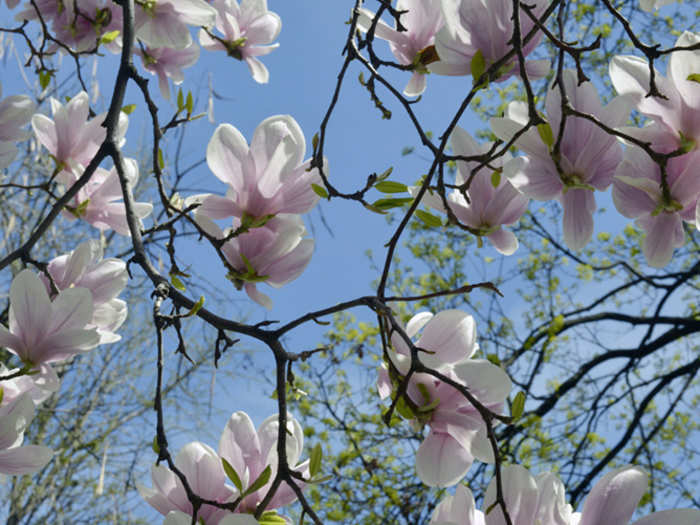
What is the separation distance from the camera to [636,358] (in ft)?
8.57

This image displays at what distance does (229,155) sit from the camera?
643 millimetres

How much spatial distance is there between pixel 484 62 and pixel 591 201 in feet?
0.54

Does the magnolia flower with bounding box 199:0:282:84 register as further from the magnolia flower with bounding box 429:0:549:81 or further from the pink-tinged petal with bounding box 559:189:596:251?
the pink-tinged petal with bounding box 559:189:596:251

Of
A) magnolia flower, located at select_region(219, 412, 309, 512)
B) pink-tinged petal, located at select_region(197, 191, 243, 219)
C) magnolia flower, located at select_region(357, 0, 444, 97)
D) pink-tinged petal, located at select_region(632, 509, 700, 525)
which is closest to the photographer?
pink-tinged petal, located at select_region(632, 509, 700, 525)

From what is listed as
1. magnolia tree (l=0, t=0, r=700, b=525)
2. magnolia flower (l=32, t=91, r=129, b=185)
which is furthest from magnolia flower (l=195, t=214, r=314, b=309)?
magnolia flower (l=32, t=91, r=129, b=185)

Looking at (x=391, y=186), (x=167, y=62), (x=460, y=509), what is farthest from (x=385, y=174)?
(x=167, y=62)

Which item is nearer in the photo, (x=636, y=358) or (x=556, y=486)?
(x=556, y=486)

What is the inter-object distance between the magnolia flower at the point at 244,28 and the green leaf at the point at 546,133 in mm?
590

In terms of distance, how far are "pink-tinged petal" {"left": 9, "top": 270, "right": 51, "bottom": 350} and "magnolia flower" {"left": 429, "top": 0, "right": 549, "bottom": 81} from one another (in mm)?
420

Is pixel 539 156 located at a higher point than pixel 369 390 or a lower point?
lower

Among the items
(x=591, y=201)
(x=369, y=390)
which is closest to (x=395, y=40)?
(x=591, y=201)

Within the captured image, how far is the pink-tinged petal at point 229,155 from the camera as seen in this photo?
63cm

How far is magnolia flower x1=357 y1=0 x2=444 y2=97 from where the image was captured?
2.58ft

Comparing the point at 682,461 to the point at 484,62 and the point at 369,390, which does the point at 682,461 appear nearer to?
the point at 369,390
